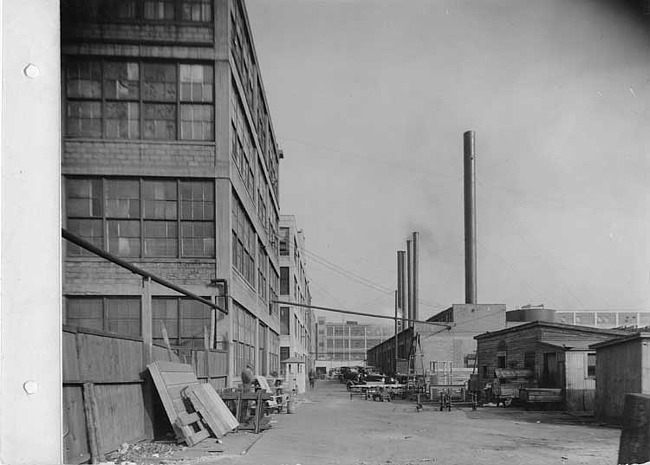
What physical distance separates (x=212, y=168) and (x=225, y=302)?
3.61m

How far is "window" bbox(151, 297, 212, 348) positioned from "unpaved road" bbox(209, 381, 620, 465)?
3.09m

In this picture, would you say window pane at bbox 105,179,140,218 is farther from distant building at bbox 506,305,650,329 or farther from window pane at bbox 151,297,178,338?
distant building at bbox 506,305,650,329

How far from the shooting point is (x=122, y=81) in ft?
38.8

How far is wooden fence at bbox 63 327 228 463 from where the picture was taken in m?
6.17

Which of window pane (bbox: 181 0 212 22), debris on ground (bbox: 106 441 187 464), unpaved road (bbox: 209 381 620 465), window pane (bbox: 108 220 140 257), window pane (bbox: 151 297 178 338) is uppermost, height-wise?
window pane (bbox: 181 0 212 22)

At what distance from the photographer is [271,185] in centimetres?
3069

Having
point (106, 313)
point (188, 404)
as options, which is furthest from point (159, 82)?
point (188, 404)

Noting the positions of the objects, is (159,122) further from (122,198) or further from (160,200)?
(122,198)

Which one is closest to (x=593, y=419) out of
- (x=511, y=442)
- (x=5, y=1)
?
(x=511, y=442)

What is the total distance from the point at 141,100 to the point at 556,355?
18876 mm

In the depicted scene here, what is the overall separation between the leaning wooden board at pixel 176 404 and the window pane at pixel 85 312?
589cm

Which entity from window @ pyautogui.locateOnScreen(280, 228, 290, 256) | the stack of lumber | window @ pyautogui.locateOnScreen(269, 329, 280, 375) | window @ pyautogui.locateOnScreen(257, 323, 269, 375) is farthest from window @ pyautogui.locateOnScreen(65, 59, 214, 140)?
window @ pyautogui.locateOnScreen(280, 228, 290, 256)

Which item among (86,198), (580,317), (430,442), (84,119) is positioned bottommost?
(580,317)

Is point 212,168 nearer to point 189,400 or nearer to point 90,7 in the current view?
point 189,400
